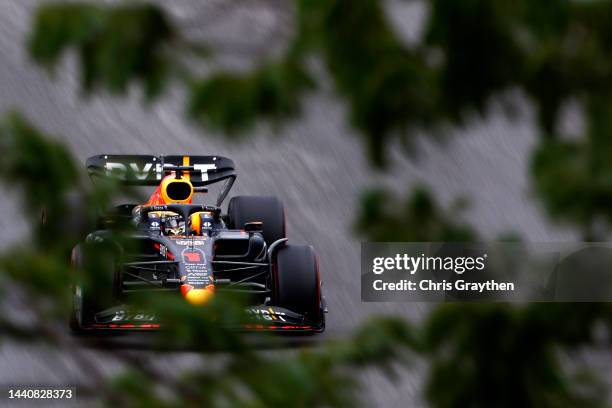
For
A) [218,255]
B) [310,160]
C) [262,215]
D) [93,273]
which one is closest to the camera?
[93,273]

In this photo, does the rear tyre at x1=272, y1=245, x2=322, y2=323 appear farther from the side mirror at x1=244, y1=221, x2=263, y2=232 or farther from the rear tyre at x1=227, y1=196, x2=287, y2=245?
the rear tyre at x1=227, y1=196, x2=287, y2=245

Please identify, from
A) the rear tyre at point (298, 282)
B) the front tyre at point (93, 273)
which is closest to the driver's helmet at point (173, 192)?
the rear tyre at point (298, 282)

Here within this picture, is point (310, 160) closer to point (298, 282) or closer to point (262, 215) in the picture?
point (262, 215)

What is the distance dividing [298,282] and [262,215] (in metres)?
1.80

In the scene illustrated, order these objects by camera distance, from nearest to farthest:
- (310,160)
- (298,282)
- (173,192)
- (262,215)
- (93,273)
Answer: (93,273)
(298,282)
(173,192)
(262,215)
(310,160)

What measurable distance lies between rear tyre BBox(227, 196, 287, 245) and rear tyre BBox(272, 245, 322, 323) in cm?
137

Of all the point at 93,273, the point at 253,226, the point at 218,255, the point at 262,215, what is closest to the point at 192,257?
the point at 218,255

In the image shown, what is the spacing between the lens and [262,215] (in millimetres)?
13844

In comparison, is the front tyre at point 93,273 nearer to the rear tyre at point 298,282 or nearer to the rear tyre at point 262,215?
the rear tyre at point 298,282

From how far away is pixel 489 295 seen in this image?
440 centimetres

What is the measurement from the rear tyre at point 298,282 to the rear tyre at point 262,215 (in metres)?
1.37

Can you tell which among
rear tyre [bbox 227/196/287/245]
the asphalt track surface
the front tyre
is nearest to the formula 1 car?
rear tyre [bbox 227/196/287/245]

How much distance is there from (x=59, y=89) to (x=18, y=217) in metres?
17.4

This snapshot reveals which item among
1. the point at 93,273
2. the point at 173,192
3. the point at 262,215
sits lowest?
the point at 262,215
